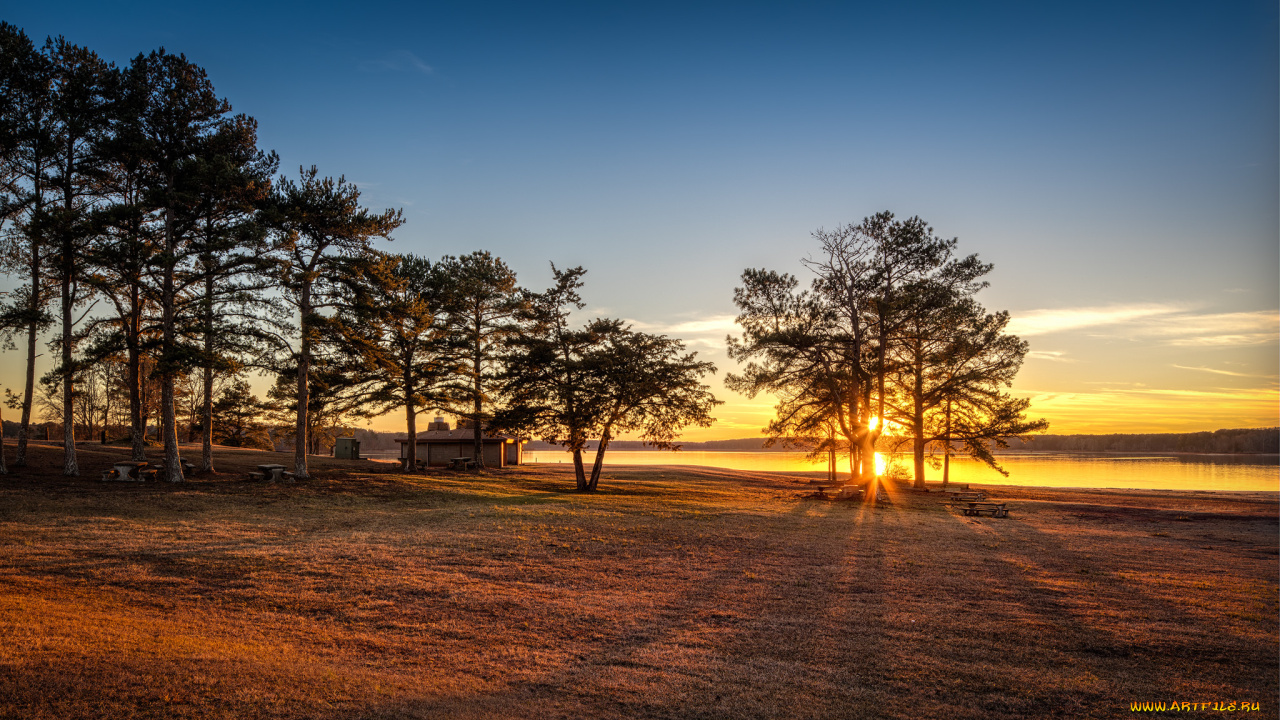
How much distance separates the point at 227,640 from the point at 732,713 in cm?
581

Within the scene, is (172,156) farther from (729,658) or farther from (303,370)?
(729,658)

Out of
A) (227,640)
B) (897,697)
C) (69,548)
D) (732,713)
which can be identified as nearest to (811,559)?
(897,697)

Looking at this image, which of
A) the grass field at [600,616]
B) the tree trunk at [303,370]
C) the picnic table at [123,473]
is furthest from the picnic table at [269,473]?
the grass field at [600,616]

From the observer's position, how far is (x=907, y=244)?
2928cm

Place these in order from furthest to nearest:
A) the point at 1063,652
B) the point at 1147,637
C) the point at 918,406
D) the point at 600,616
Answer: the point at 918,406, the point at 600,616, the point at 1147,637, the point at 1063,652

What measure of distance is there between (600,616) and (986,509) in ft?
65.4

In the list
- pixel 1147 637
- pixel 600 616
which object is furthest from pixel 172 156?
pixel 1147 637

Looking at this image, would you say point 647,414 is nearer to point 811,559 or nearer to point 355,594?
point 811,559

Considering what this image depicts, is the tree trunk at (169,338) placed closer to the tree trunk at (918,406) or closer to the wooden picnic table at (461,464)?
the wooden picnic table at (461,464)

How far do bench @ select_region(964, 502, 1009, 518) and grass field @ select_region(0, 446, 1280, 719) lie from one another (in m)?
4.28

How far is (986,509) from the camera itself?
23.3 m

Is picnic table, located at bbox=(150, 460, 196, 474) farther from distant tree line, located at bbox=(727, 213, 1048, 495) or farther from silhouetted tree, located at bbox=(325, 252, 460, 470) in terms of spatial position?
distant tree line, located at bbox=(727, 213, 1048, 495)

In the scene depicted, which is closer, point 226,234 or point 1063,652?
point 1063,652

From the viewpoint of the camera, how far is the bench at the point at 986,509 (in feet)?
73.6
